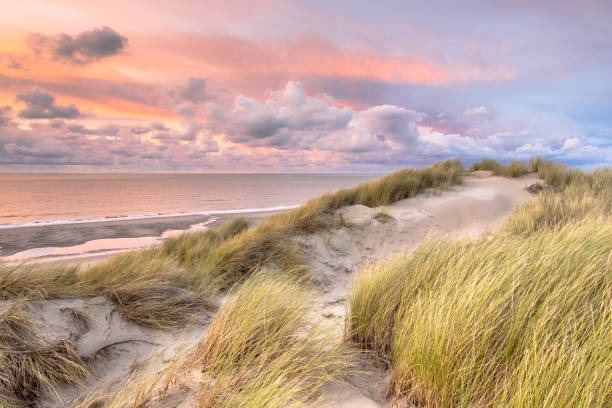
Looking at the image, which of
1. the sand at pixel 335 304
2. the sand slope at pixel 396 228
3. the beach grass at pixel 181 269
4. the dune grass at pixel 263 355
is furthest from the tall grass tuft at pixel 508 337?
the beach grass at pixel 181 269

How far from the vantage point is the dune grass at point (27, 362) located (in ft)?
6.60

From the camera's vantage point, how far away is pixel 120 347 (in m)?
2.73

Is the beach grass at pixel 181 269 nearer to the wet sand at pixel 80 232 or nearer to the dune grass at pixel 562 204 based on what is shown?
the dune grass at pixel 562 204

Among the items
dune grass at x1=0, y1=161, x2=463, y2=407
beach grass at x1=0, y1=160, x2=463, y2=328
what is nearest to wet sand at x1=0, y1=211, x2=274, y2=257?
beach grass at x1=0, y1=160, x2=463, y2=328

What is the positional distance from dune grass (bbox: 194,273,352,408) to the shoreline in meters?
7.42

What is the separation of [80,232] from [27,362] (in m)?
9.73

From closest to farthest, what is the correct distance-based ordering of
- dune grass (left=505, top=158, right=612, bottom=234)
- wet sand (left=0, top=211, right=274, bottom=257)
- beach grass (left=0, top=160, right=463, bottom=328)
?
beach grass (left=0, top=160, right=463, bottom=328)
dune grass (left=505, top=158, right=612, bottom=234)
wet sand (left=0, top=211, right=274, bottom=257)

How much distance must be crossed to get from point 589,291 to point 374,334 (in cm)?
136

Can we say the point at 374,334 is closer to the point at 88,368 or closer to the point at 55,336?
the point at 88,368

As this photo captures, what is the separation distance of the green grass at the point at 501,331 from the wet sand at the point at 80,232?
9.59 m

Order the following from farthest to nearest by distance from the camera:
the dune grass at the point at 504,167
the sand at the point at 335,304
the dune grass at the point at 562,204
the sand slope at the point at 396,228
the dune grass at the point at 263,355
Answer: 1. the dune grass at the point at 504,167
2. the sand slope at the point at 396,228
3. the dune grass at the point at 562,204
4. the sand at the point at 335,304
5. the dune grass at the point at 263,355

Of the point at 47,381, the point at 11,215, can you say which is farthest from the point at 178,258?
the point at 11,215

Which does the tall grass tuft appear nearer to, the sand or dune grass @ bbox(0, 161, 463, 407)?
the sand

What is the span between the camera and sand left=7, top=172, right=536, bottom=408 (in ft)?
6.40
